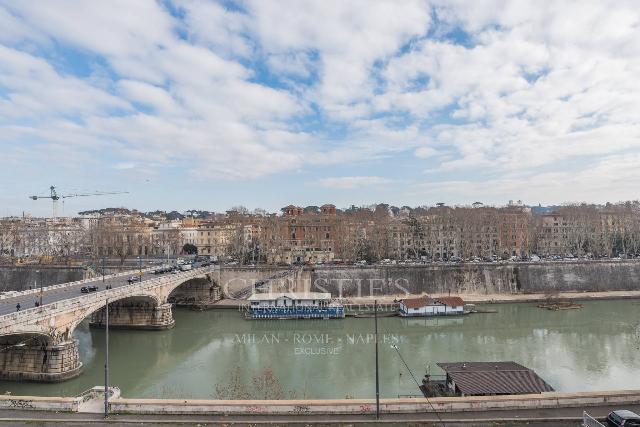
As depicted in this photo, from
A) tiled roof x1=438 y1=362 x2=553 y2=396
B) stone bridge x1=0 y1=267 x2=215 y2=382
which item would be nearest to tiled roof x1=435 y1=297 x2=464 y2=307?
tiled roof x1=438 y1=362 x2=553 y2=396

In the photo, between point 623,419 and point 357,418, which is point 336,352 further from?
point 623,419

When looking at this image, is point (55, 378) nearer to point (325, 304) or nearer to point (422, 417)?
point (422, 417)

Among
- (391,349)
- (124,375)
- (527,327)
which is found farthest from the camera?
(527,327)

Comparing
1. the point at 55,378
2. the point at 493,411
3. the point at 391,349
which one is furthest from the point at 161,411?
the point at 391,349

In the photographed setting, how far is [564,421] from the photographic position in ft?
37.8

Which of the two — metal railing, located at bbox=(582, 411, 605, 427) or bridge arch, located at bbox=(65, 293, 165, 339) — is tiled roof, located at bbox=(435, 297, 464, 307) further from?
metal railing, located at bbox=(582, 411, 605, 427)

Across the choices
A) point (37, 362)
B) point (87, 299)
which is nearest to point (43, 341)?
point (37, 362)

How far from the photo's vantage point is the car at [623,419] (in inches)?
427

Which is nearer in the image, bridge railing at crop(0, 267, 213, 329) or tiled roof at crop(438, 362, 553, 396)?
tiled roof at crop(438, 362, 553, 396)

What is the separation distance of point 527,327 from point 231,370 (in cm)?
2162

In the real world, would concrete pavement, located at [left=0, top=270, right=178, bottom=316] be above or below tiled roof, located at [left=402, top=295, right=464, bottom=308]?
above

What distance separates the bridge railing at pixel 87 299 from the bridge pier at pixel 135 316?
1.93 metres

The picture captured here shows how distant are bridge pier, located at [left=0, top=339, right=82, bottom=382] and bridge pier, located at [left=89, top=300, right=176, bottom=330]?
10.9 m

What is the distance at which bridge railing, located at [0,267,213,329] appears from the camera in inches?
730
